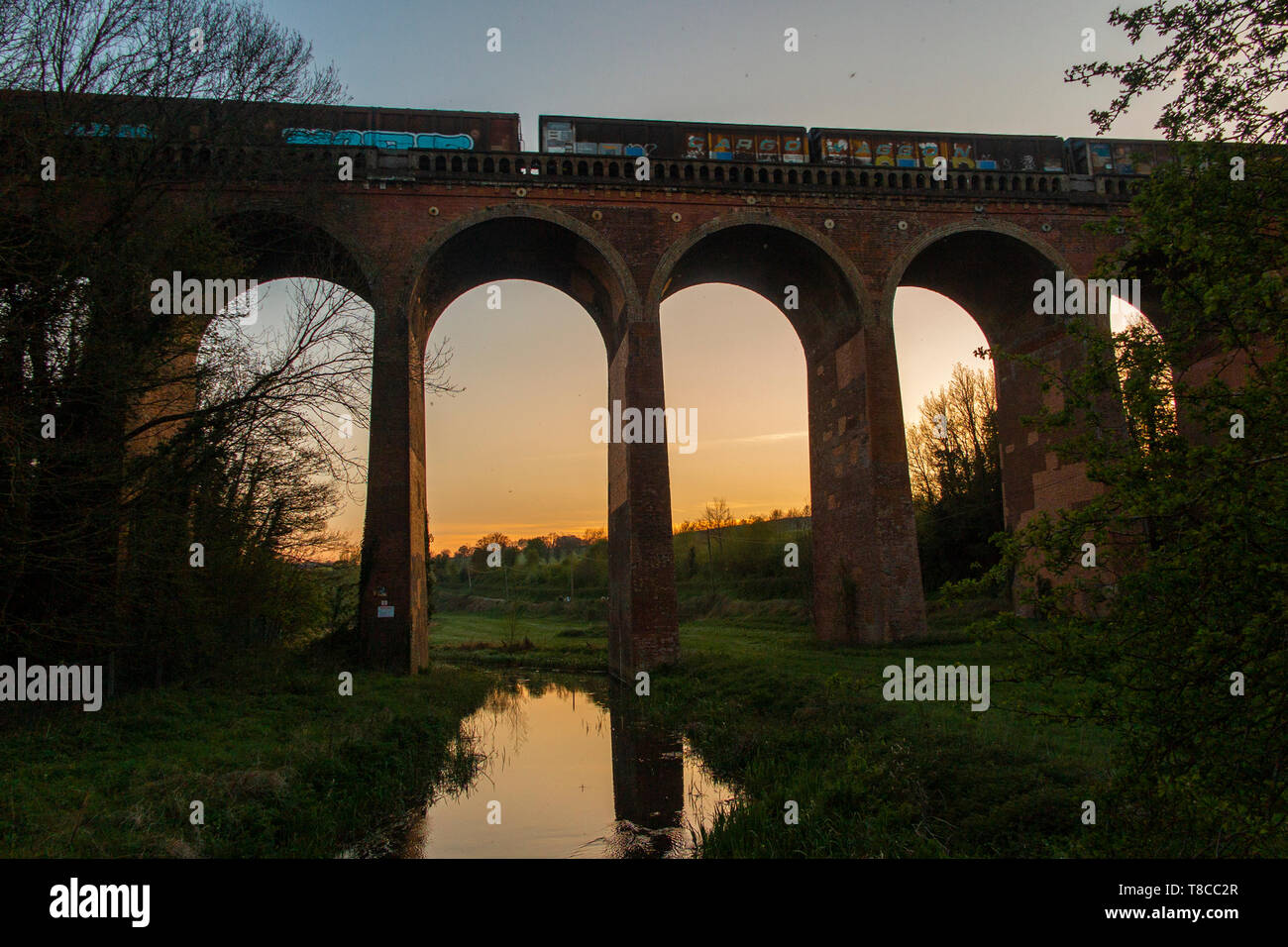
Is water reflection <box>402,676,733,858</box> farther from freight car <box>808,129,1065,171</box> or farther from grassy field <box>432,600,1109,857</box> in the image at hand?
freight car <box>808,129,1065,171</box>

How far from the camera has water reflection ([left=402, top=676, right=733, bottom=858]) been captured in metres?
7.45

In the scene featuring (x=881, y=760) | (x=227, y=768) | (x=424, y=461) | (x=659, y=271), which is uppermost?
(x=659, y=271)

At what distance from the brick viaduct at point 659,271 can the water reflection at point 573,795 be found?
12.0ft

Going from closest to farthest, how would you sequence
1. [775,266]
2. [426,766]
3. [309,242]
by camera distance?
[426,766]
[309,242]
[775,266]

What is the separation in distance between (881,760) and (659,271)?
1291 cm

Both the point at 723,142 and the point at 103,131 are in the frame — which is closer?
the point at 103,131

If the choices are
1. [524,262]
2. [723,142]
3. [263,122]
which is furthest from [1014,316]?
[263,122]

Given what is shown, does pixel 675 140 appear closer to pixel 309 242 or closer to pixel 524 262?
pixel 524 262

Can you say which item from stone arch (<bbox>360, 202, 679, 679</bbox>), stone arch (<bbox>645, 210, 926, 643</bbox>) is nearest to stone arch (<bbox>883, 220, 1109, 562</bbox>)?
stone arch (<bbox>645, 210, 926, 643</bbox>)

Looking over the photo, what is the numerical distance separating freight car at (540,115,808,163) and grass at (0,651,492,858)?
1383 centimetres

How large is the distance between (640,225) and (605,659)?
43.6 feet

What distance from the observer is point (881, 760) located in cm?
803

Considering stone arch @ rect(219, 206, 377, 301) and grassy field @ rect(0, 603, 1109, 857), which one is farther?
stone arch @ rect(219, 206, 377, 301)
